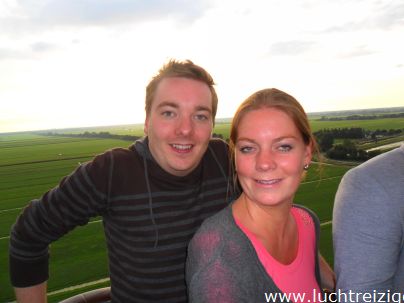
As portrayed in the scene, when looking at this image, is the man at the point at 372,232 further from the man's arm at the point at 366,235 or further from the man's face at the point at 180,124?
the man's face at the point at 180,124

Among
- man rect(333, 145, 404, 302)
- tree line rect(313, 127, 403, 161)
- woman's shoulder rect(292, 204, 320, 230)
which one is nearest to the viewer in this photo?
man rect(333, 145, 404, 302)

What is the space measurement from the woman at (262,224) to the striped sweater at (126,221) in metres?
A: 0.72

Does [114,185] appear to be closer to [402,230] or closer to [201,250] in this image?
[201,250]

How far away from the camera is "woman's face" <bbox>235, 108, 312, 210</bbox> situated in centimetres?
210

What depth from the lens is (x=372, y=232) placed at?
5.65 ft

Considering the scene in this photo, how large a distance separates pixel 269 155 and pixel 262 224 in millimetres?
474

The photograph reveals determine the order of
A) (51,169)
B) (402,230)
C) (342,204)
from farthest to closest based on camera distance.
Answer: (51,169) < (342,204) < (402,230)

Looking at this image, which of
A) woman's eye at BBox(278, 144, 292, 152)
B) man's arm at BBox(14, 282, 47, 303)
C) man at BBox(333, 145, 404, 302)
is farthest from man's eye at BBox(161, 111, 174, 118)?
man's arm at BBox(14, 282, 47, 303)

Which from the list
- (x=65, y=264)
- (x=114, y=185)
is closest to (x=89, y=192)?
(x=114, y=185)

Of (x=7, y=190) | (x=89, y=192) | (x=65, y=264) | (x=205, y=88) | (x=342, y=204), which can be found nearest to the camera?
(x=342, y=204)

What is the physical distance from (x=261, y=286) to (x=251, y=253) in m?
0.19

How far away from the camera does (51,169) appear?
5903 cm

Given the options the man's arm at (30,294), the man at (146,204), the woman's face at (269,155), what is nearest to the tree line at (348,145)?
the man at (146,204)

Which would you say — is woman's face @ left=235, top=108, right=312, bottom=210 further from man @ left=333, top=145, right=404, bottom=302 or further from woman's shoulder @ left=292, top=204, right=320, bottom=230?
woman's shoulder @ left=292, top=204, right=320, bottom=230
